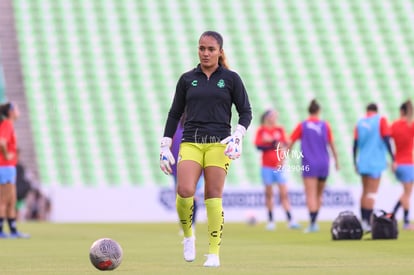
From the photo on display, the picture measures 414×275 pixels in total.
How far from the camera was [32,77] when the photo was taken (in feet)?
104

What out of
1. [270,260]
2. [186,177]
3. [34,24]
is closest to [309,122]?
[270,260]

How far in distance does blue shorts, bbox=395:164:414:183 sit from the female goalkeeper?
8.91 m

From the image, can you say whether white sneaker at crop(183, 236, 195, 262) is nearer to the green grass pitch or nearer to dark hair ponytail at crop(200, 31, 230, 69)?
the green grass pitch

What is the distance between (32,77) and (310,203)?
14852 millimetres

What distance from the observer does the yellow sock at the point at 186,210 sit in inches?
403

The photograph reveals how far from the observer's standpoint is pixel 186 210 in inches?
407

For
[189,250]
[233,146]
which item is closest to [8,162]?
[189,250]

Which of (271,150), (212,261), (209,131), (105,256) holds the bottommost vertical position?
(271,150)

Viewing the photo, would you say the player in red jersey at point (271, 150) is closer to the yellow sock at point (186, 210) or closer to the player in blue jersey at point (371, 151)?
the player in blue jersey at point (371, 151)

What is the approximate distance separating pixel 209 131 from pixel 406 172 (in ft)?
30.3

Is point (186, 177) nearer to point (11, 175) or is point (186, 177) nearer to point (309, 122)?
point (11, 175)

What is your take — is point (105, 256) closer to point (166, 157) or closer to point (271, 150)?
point (166, 157)

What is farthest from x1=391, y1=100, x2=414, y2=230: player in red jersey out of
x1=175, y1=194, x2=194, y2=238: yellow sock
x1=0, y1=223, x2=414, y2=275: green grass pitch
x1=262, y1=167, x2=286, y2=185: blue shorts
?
x1=175, y1=194, x2=194, y2=238: yellow sock

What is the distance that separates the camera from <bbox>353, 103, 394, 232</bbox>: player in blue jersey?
17547 millimetres
